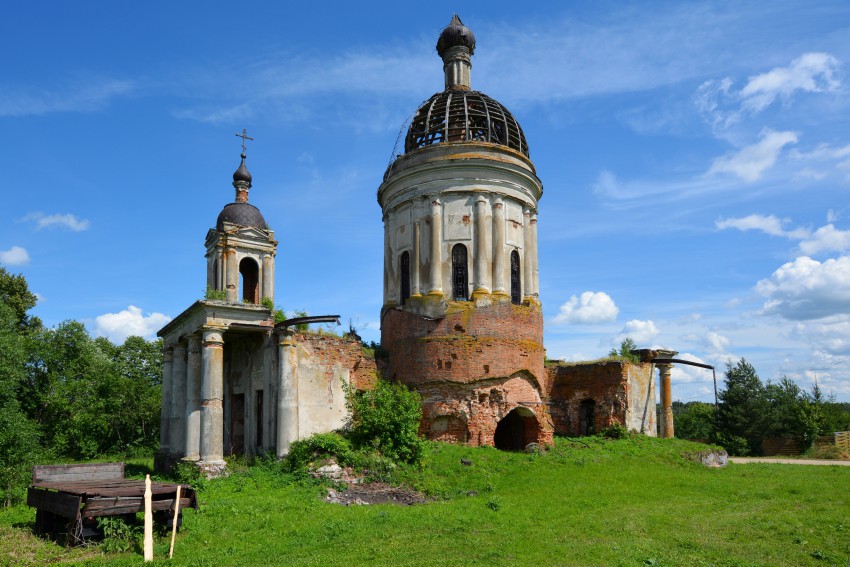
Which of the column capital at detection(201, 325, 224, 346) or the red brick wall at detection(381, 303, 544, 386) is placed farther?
the red brick wall at detection(381, 303, 544, 386)

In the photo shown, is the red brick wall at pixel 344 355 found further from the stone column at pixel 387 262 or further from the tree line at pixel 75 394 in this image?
the tree line at pixel 75 394

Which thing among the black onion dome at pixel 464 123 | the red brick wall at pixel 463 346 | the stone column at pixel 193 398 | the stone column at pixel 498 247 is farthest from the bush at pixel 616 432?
the stone column at pixel 193 398

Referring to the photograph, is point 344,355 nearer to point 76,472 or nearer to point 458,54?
point 76,472

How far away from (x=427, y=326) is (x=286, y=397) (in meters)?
5.01

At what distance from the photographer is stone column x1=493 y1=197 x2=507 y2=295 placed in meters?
22.2

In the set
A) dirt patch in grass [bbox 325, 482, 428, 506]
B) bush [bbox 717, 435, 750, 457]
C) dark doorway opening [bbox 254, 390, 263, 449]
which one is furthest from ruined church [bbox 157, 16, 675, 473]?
bush [bbox 717, 435, 750, 457]

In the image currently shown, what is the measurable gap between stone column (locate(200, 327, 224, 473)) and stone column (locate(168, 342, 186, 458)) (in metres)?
3.07

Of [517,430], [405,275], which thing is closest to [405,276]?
[405,275]

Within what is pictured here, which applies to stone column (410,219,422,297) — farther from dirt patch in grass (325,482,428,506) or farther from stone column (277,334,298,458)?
dirt patch in grass (325,482,428,506)

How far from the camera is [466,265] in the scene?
22.4 m

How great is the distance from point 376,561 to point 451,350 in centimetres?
1141

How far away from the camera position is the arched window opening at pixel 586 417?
25.8 m

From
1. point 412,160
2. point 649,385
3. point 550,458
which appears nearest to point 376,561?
point 550,458

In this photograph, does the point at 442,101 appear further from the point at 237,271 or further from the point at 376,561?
the point at 376,561
